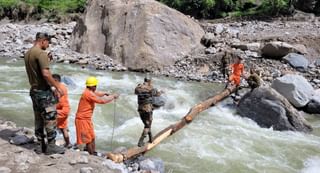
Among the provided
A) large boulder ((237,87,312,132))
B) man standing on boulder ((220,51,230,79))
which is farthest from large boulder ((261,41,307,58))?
large boulder ((237,87,312,132))

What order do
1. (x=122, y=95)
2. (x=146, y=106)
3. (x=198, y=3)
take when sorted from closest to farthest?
(x=146, y=106), (x=122, y=95), (x=198, y=3)

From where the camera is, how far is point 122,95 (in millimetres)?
14859

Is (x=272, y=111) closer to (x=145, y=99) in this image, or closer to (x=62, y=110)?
(x=145, y=99)

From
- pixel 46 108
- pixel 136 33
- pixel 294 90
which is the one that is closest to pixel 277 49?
pixel 294 90

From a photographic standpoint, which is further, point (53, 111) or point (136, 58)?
point (136, 58)

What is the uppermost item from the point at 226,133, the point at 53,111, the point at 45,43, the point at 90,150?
the point at 45,43

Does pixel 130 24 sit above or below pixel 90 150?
above

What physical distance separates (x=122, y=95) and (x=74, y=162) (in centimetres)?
789

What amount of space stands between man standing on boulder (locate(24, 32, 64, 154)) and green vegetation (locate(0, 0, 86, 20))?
30074 millimetres

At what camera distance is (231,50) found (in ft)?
67.4

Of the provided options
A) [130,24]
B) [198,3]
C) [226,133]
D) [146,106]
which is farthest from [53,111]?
[198,3]

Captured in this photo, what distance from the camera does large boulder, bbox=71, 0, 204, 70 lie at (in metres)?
20.2

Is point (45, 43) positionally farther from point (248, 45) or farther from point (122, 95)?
point (248, 45)

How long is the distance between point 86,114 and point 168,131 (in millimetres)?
3147
